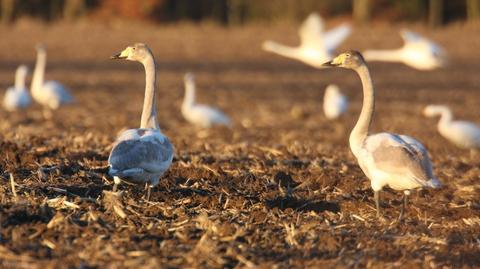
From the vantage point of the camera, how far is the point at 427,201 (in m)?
9.46

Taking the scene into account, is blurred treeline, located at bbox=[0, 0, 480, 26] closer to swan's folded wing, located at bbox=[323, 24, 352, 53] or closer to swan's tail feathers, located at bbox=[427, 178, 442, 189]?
swan's folded wing, located at bbox=[323, 24, 352, 53]

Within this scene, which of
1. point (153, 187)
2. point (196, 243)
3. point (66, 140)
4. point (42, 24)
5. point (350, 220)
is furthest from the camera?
point (42, 24)

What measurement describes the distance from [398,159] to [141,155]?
6.77 ft

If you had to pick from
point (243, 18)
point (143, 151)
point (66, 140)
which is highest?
point (143, 151)

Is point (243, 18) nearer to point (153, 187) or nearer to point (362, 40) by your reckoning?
point (362, 40)

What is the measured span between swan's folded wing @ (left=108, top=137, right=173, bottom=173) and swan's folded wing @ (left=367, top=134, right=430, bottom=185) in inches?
67.4

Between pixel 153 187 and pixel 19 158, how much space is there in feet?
4.94

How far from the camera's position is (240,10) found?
53156 mm

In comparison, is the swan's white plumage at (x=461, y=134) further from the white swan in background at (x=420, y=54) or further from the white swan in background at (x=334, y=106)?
the white swan in background at (x=334, y=106)

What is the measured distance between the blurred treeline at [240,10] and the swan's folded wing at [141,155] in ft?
128

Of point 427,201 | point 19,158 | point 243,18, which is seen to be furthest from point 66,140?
point 243,18

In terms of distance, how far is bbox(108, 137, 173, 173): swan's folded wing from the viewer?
8250mm

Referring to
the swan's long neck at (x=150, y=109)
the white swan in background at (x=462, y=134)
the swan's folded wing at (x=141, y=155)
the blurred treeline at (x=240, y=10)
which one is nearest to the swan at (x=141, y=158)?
the swan's folded wing at (x=141, y=155)

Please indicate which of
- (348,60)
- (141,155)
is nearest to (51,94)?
(348,60)
